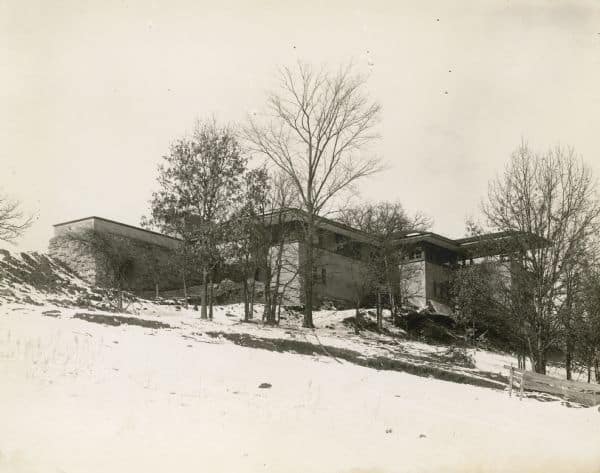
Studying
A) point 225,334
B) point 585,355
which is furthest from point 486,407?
point 585,355

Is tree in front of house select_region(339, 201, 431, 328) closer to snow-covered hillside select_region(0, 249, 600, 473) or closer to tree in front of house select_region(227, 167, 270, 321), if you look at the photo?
tree in front of house select_region(227, 167, 270, 321)

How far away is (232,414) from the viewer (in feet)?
36.9

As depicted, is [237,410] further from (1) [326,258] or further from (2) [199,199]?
(1) [326,258]

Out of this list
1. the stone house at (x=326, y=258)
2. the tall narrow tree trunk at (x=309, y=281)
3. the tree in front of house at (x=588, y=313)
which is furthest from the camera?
the stone house at (x=326, y=258)

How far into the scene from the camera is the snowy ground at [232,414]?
29.7 ft

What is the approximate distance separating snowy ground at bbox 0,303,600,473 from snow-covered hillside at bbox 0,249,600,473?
0.11 feet

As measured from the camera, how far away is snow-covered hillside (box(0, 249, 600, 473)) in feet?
29.9

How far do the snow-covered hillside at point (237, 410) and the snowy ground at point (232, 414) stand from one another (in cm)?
3

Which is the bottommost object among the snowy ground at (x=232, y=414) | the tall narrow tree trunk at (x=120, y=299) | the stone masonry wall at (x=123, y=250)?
the snowy ground at (x=232, y=414)

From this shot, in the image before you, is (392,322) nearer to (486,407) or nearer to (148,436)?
(486,407)

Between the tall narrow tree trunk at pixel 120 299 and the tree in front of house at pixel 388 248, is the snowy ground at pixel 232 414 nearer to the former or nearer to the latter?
the tall narrow tree trunk at pixel 120 299

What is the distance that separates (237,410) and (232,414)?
34 centimetres

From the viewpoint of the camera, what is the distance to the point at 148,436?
9523mm

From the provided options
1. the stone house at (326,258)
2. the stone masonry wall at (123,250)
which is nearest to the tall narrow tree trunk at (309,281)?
the stone house at (326,258)
